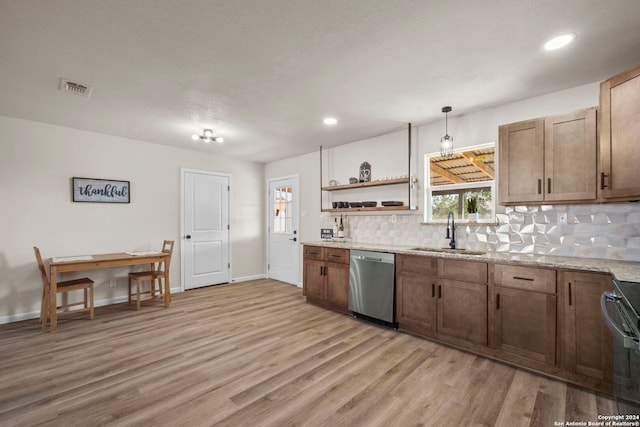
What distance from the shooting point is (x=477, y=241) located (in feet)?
10.9

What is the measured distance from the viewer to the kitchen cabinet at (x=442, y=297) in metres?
2.72

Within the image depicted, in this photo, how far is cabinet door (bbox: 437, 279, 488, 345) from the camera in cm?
269

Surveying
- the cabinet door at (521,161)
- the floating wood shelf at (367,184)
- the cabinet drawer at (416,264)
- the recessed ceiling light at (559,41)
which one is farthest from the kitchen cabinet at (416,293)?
the recessed ceiling light at (559,41)

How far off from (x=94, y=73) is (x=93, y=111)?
3.78 ft

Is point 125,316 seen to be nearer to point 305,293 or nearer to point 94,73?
point 305,293

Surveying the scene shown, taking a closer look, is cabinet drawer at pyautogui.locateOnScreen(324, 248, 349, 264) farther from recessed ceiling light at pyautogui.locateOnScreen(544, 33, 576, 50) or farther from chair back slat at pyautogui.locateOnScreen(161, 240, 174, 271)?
recessed ceiling light at pyautogui.locateOnScreen(544, 33, 576, 50)

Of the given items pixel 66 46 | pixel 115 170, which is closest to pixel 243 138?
pixel 115 170

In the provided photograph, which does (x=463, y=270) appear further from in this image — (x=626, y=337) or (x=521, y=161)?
(x=626, y=337)

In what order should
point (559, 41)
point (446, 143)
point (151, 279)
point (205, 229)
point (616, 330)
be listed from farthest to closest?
point (205, 229) → point (151, 279) → point (446, 143) → point (559, 41) → point (616, 330)

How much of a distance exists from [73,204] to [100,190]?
14.9 inches

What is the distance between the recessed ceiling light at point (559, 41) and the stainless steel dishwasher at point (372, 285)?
228 cm

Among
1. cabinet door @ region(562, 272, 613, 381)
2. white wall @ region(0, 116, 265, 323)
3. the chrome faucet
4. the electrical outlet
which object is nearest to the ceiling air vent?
white wall @ region(0, 116, 265, 323)

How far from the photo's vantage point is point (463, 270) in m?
2.81

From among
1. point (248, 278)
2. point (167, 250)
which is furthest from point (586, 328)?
point (248, 278)
